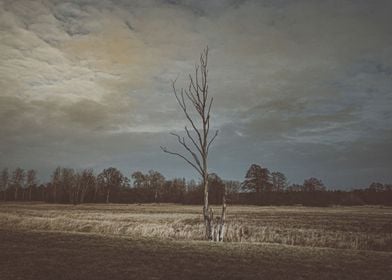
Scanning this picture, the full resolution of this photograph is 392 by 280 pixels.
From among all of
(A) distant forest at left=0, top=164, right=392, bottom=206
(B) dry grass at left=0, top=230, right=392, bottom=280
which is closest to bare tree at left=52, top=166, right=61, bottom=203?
(A) distant forest at left=0, top=164, right=392, bottom=206

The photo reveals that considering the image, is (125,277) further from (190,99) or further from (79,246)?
(190,99)

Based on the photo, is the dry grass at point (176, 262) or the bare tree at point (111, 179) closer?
the dry grass at point (176, 262)

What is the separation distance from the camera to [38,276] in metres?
9.12

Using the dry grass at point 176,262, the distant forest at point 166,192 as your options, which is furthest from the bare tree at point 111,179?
the dry grass at point 176,262

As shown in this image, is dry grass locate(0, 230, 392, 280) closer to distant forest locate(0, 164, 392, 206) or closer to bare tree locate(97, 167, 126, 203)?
distant forest locate(0, 164, 392, 206)

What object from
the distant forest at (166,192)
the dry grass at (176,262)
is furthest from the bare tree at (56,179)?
the dry grass at (176,262)

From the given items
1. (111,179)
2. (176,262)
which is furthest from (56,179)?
(176,262)

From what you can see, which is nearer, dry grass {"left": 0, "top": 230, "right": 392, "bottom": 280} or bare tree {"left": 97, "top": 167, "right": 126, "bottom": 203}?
dry grass {"left": 0, "top": 230, "right": 392, "bottom": 280}

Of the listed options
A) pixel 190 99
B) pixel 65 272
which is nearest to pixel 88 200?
pixel 190 99

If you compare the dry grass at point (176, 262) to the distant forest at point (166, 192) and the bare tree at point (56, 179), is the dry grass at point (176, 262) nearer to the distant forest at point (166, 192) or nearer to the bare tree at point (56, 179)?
the distant forest at point (166, 192)

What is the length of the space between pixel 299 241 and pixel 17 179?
558 feet

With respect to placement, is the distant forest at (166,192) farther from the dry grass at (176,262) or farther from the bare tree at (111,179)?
the dry grass at (176,262)

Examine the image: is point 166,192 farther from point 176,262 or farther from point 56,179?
point 176,262

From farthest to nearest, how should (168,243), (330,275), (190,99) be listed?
(190,99), (168,243), (330,275)
